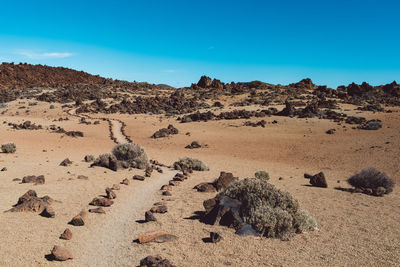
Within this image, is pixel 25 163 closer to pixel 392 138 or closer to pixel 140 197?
pixel 140 197

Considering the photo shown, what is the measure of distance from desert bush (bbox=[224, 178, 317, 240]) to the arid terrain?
10.7 inches

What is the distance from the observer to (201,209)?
8625 mm

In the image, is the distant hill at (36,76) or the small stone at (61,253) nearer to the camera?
the small stone at (61,253)

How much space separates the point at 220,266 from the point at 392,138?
878 inches

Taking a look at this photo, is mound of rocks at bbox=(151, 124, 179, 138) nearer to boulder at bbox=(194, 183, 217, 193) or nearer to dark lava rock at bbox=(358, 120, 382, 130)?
boulder at bbox=(194, 183, 217, 193)

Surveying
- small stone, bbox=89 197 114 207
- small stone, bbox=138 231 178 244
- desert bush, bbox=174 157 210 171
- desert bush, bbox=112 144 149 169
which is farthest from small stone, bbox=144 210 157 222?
desert bush, bbox=174 157 210 171

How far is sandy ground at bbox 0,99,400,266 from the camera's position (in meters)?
5.53

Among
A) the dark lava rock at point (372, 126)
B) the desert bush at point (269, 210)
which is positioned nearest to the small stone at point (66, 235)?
the desert bush at point (269, 210)

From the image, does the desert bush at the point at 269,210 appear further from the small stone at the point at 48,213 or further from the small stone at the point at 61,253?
the small stone at the point at 48,213

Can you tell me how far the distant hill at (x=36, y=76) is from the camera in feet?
298

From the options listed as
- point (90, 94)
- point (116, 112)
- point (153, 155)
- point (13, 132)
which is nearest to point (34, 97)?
point (90, 94)

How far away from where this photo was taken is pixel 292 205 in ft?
23.3

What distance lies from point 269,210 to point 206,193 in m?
4.10

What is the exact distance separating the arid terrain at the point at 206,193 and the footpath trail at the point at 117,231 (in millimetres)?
31
